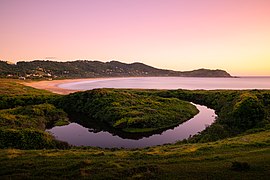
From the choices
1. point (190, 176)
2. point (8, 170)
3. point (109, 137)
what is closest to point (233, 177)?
point (190, 176)

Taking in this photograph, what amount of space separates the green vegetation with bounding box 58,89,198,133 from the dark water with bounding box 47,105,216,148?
376 centimetres

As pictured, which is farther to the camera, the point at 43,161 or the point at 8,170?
the point at 43,161

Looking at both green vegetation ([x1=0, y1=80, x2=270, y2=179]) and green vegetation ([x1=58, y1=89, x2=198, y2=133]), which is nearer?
green vegetation ([x1=0, y1=80, x2=270, y2=179])

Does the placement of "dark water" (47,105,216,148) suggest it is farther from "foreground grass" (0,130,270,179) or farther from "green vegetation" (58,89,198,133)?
"foreground grass" (0,130,270,179)

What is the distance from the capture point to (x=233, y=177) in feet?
61.5

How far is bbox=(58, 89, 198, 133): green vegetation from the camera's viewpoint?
5701 cm

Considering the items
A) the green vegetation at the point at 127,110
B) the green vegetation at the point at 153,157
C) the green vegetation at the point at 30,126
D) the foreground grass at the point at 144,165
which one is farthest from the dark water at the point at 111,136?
the foreground grass at the point at 144,165

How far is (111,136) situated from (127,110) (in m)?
14.5

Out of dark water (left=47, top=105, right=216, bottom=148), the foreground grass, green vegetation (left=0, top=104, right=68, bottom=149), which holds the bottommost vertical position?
dark water (left=47, top=105, right=216, bottom=148)

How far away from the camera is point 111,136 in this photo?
51.5 m

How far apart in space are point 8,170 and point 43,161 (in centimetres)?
332

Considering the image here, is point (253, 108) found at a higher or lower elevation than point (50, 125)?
higher

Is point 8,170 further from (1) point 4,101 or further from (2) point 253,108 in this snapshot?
(1) point 4,101

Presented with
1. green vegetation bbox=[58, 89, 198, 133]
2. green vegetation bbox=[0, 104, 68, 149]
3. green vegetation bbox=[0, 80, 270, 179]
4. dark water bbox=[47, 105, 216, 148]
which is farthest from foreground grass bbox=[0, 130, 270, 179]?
green vegetation bbox=[58, 89, 198, 133]
